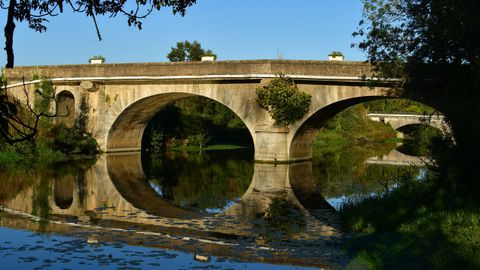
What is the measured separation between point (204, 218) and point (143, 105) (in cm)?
1835

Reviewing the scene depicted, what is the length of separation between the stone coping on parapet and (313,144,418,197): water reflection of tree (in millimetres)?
3757

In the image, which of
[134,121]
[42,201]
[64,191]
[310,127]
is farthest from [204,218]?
[134,121]

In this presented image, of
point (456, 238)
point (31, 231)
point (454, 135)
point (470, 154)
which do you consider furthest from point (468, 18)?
point (31, 231)

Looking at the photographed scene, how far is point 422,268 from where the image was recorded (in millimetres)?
7359

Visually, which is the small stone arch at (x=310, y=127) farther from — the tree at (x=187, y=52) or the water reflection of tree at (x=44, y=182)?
the tree at (x=187, y=52)

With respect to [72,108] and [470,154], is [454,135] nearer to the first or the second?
[470,154]

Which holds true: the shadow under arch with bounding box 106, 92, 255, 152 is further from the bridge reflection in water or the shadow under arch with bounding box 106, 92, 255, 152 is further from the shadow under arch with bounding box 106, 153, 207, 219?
the bridge reflection in water

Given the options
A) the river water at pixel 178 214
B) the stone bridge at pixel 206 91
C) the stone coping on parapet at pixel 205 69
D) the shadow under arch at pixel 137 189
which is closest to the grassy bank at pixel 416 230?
the river water at pixel 178 214

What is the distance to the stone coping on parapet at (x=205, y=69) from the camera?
76.7ft

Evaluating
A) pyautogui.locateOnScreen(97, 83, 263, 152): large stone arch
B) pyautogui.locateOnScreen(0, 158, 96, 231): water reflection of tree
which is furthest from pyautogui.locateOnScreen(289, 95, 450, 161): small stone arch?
pyautogui.locateOnScreen(0, 158, 96, 231): water reflection of tree

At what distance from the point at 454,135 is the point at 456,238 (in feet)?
16.0

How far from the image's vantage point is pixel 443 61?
17.2 m

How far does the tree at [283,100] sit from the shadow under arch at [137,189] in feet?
19.2

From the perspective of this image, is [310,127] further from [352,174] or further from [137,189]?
[137,189]
